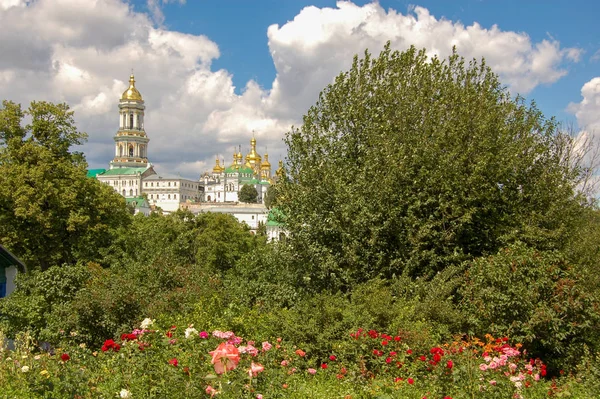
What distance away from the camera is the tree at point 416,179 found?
1223 centimetres

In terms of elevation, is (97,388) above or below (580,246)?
below

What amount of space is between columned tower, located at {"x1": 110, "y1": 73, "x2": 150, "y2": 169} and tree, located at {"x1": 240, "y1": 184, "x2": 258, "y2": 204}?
34471mm

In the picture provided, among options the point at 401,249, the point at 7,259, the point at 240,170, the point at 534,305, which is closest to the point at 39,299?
the point at 7,259

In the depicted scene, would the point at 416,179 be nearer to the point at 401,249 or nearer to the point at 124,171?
the point at 401,249

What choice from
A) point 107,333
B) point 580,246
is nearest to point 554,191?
point 580,246

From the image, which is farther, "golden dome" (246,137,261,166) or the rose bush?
"golden dome" (246,137,261,166)

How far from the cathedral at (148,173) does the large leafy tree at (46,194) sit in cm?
12010

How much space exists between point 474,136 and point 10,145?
16.7 m

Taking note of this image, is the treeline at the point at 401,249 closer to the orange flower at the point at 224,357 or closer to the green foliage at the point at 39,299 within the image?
the green foliage at the point at 39,299

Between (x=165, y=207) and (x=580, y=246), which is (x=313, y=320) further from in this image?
(x=165, y=207)

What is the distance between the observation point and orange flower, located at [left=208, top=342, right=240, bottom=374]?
4568 mm

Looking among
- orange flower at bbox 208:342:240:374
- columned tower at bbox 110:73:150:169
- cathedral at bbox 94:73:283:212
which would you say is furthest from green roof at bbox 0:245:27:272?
columned tower at bbox 110:73:150:169

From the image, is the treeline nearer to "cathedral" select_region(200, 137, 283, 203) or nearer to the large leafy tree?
the large leafy tree

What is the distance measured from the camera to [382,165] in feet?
42.2
